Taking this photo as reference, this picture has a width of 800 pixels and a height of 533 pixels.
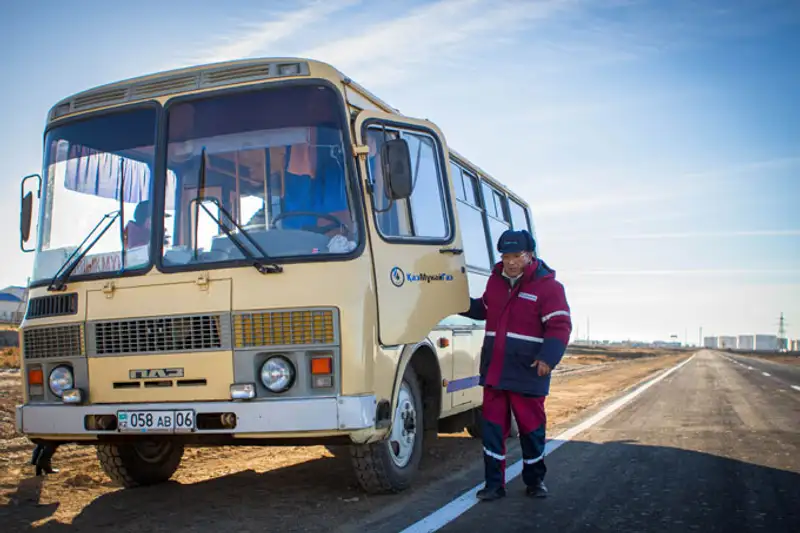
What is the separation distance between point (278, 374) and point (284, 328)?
12.4 inches

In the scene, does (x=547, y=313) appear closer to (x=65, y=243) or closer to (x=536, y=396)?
(x=536, y=396)

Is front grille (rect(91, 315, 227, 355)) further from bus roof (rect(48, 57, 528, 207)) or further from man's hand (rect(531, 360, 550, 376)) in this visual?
man's hand (rect(531, 360, 550, 376))

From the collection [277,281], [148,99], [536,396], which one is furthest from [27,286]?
[536,396]

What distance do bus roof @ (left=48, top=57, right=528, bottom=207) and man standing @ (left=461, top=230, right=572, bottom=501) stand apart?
1.89 m

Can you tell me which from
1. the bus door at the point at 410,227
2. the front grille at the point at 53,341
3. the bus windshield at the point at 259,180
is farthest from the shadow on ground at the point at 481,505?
the bus windshield at the point at 259,180

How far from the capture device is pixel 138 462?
7016mm

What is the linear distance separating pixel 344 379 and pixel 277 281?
0.82 meters

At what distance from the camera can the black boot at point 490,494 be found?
6059mm

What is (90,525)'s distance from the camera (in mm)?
5551

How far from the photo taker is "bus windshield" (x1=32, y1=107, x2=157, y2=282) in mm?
6164

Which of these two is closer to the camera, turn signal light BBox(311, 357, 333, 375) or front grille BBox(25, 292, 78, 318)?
turn signal light BBox(311, 357, 333, 375)

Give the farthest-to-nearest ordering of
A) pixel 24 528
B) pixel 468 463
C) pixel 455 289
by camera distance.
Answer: pixel 468 463 < pixel 455 289 < pixel 24 528

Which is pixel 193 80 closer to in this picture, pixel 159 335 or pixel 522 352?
pixel 159 335

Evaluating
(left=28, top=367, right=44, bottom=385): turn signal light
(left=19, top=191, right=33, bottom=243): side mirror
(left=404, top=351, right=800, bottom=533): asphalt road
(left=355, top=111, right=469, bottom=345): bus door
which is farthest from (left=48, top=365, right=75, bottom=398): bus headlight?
(left=404, top=351, right=800, bottom=533): asphalt road
